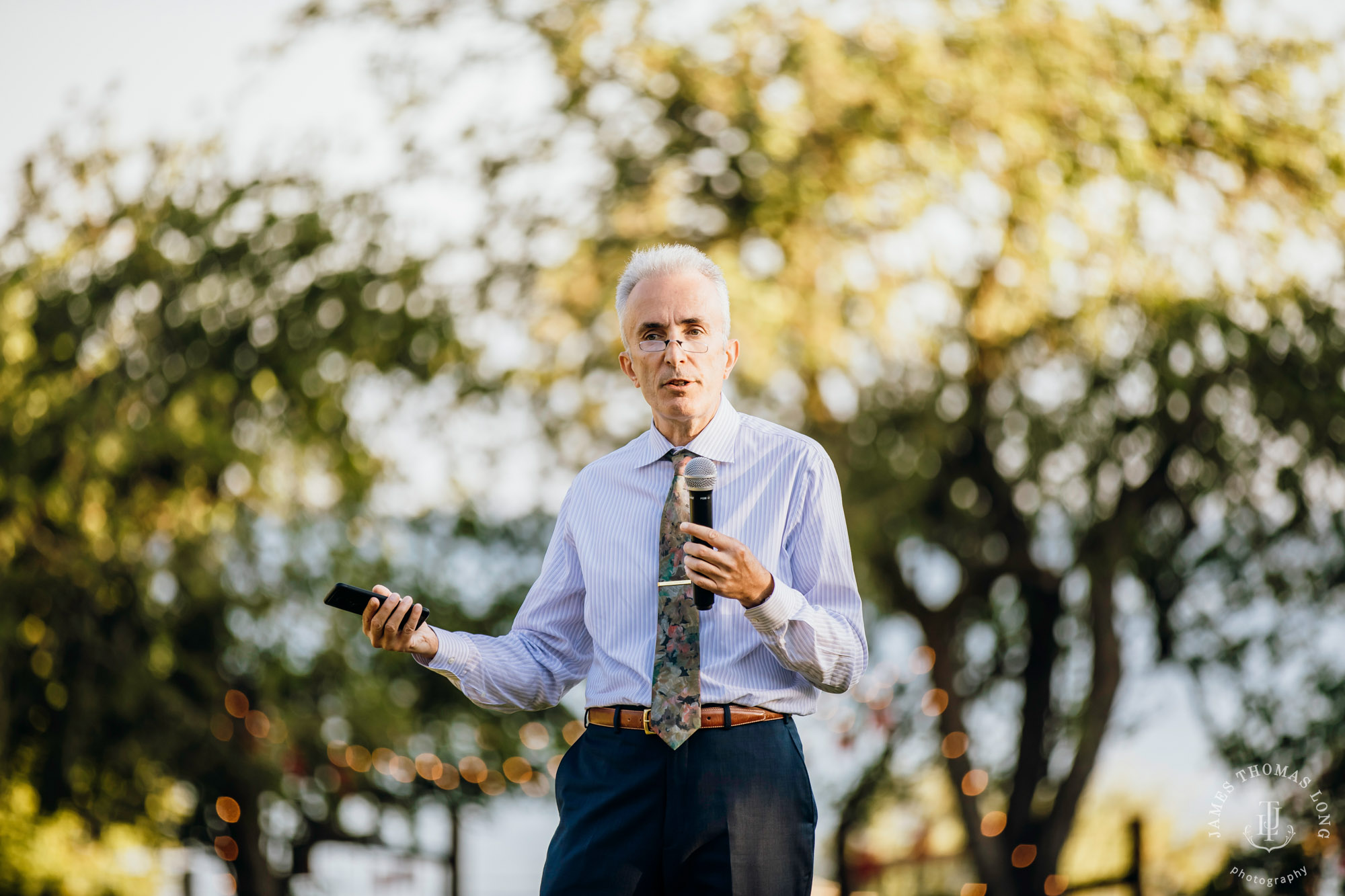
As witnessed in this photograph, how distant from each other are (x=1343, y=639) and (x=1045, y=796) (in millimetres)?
1896

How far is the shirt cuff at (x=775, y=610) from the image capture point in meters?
1.68

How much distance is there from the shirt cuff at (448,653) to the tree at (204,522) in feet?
14.5

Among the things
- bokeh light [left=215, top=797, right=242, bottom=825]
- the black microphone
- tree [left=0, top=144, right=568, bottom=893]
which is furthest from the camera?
bokeh light [left=215, top=797, right=242, bottom=825]

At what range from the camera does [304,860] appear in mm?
6969

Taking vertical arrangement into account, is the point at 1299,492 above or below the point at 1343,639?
above

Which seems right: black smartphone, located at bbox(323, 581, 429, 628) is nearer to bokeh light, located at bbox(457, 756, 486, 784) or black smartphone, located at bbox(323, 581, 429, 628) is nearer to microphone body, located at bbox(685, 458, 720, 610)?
microphone body, located at bbox(685, 458, 720, 610)

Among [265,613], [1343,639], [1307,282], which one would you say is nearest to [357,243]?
[265,613]

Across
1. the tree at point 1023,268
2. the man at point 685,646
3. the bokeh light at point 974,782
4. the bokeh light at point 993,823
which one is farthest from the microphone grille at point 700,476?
the bokeh light at point 993,823

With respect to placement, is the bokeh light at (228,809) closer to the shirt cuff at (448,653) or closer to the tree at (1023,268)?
the tree at (1023,268)

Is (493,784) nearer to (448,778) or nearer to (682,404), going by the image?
(448,778)

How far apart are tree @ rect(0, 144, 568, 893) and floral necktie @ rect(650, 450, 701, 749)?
4597 mm

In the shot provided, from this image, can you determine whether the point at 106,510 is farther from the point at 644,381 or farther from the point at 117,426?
the point at 644,381

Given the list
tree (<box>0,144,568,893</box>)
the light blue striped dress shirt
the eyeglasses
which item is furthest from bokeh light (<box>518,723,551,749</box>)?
the eyeglasses

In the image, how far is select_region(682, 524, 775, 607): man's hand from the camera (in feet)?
5.37
